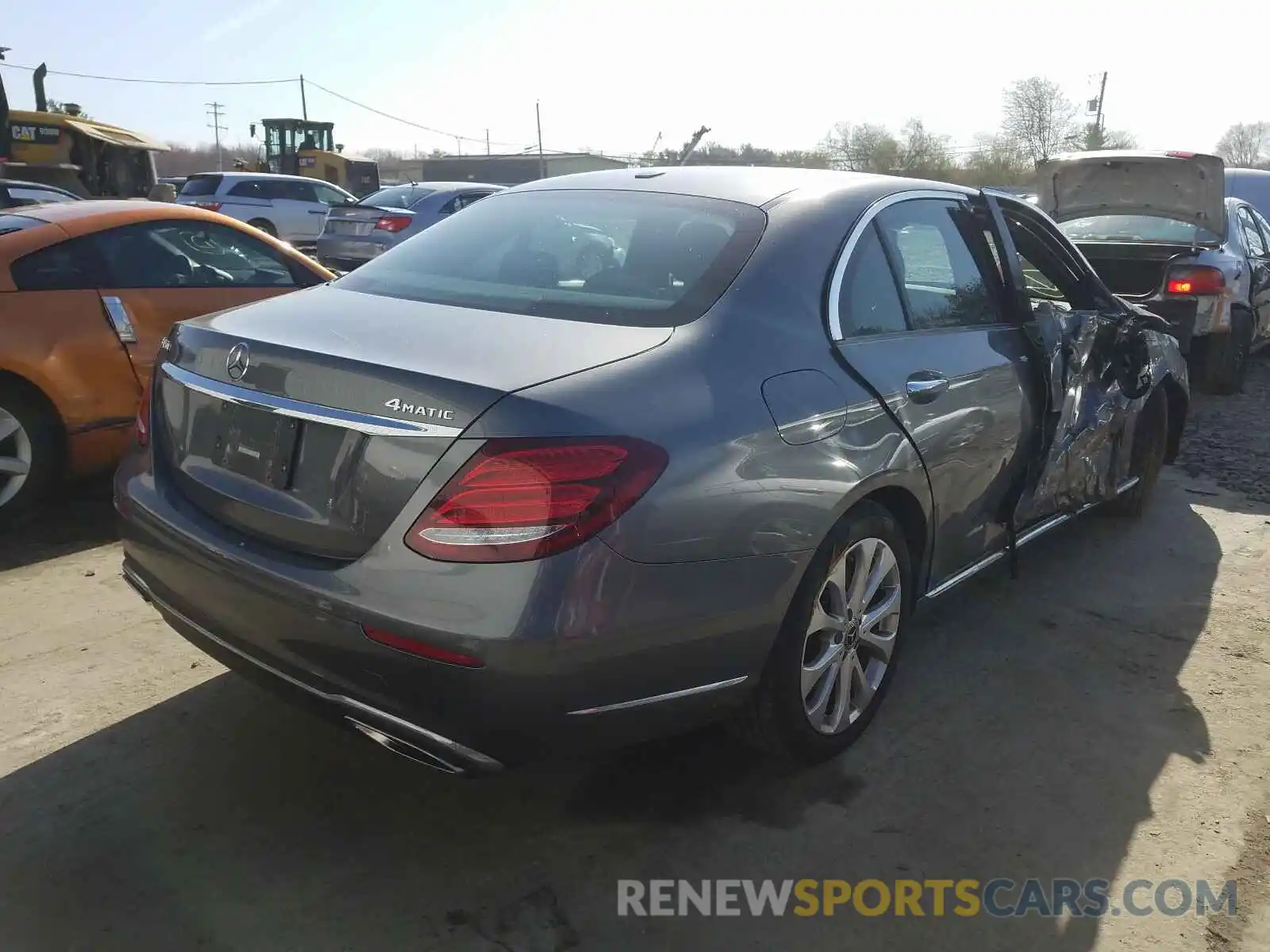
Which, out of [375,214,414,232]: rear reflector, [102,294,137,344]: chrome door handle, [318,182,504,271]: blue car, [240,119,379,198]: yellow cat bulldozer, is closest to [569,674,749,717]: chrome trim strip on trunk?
[102,294,137,344]: chrome door handle

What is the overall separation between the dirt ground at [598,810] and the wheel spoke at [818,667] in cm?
31

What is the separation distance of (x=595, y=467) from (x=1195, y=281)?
274 inches

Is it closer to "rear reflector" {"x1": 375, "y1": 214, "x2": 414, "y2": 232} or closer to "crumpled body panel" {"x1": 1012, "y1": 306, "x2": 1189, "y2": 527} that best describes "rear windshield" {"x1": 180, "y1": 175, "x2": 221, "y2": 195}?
"rear reflector" {"x1": 375, "y1": 214, "x2": 414, "y2": 232}

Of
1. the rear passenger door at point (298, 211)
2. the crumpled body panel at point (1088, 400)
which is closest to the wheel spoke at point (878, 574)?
the crumpled body panel at point (1088, 400)

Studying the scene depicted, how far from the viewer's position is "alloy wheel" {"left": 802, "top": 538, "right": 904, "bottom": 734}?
2.84m

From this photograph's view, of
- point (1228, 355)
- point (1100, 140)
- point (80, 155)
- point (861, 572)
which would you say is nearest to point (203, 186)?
point (80, 155)

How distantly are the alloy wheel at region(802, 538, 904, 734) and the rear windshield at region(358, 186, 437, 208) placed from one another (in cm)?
1277

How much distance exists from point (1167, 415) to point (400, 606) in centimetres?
455

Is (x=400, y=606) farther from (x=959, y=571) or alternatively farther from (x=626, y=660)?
(x=959, y=571)

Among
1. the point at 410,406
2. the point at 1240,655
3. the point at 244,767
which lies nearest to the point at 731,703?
the point at 410,406

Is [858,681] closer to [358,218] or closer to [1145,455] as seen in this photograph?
[1145,455]

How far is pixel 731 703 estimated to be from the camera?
2.56 meters

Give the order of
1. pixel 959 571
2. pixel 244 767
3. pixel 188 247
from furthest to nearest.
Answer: pixel 188 247
pixel 959 571
pixel 244 767

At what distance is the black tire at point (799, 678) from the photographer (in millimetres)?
2684
